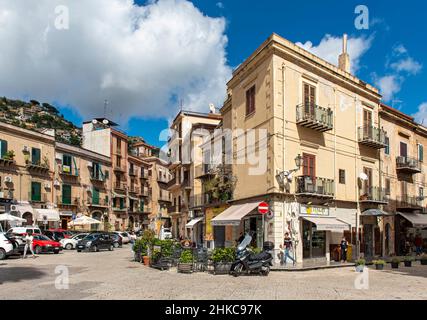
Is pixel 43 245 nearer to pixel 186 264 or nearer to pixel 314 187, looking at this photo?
pixel 186 264

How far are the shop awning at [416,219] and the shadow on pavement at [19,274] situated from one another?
79.4ft

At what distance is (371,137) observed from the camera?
26828 mm

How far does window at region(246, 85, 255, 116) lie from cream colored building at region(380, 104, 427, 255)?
10.8 metres

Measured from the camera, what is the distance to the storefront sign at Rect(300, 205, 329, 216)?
22.2 metres

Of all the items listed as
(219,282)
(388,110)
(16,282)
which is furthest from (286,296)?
(388,110)

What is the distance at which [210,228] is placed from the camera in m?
30.6

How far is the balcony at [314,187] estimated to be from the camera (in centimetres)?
2177

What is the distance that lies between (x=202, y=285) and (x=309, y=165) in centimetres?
1168

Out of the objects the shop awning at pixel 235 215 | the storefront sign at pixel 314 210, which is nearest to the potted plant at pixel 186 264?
the shop awning at pixel 235 215

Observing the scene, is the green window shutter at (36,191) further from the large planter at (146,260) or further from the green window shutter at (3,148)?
the large planter at (146,260)

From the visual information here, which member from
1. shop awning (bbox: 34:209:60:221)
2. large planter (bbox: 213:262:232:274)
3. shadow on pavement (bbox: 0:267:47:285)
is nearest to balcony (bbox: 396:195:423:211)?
large planter (bbox: 213:262:232:274)

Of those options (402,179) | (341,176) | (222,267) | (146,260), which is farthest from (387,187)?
(146,260)

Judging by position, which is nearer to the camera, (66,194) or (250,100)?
(250,100)
